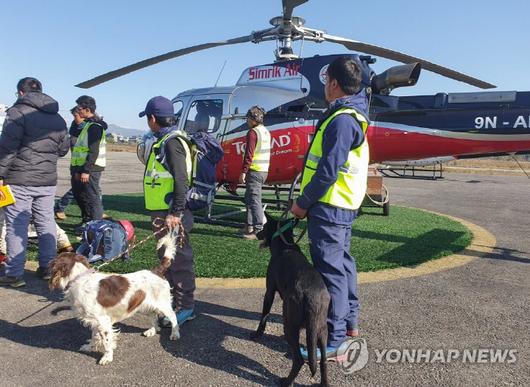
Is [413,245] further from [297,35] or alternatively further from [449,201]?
[449,201]

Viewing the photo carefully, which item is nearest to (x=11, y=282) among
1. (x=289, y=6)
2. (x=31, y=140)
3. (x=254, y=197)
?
(x=31, y=140)

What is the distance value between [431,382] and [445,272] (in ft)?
9.89

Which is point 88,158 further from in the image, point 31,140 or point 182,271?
point 182,271

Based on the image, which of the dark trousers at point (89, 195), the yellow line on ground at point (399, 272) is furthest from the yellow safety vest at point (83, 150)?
the yellow line on ground at point (399, 272)

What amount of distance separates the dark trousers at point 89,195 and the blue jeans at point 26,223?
2.13 metres

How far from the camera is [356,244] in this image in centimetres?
726

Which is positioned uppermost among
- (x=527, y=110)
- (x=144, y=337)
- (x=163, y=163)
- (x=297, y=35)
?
(x=297, y=35)

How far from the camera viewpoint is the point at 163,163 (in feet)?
12.8

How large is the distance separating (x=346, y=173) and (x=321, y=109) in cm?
486

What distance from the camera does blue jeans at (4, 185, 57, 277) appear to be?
4.85 meters

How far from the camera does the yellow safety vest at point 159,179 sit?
3.92 meters

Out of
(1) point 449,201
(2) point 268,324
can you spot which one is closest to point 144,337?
(2) point 268,324

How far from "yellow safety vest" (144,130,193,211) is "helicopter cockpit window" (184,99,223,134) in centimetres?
476

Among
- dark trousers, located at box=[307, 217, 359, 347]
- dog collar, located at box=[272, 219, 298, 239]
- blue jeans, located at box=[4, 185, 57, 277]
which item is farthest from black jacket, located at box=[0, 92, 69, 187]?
dark trousers, located at box=[307, 217, 359, 347]
